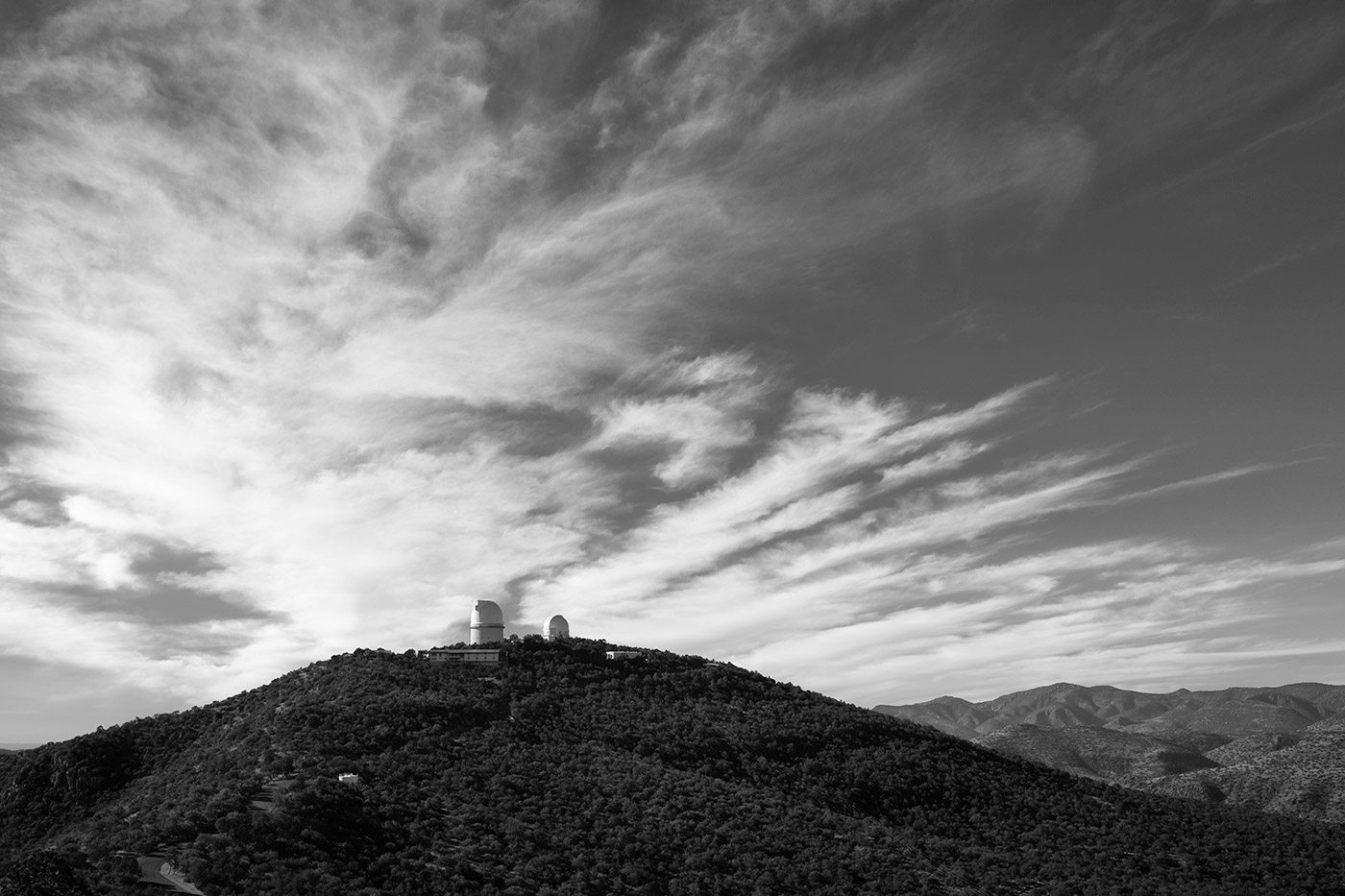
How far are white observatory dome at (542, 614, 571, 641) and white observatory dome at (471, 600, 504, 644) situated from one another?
734cm

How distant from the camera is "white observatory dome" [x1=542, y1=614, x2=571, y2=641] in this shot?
354 feet

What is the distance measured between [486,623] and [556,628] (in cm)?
1044

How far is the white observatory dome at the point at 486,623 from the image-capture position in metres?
102

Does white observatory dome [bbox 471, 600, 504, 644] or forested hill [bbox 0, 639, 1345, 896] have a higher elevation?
white observatory dome [bbox 471, 600, 504, 644]

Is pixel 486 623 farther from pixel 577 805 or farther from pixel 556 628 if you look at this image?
pixel 577 805

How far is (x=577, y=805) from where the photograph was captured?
60156 mm

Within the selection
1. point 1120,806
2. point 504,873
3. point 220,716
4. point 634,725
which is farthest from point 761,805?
point 220,716

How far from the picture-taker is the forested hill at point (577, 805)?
4819 centimetres

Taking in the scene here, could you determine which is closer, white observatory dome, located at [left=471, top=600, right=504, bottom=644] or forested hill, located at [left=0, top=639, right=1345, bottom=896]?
forested hill, located at [left=0, top=639, right=1345, bottom=896]

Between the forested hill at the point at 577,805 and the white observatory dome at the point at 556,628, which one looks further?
the white observatory dome at the point at 556,628

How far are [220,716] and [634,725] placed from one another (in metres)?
39.5

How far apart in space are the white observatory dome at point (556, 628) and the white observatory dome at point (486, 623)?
734 centimetres

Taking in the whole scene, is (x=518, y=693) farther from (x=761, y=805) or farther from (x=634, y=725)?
(x=761, y=805)

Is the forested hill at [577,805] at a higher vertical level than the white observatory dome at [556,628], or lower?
lower
